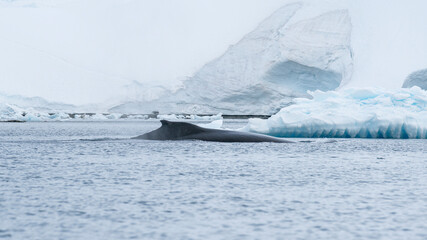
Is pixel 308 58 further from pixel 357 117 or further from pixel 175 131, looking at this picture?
pixel 175 131

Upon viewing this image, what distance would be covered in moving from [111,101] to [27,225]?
Answer: 67.9 m

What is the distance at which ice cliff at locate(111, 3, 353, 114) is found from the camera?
5644cm

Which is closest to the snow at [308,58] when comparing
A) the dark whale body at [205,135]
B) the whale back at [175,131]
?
the whale back at [175,131]

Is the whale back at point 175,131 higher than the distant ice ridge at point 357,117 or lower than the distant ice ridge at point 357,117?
lower

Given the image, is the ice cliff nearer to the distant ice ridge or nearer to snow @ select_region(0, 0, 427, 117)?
snow @ select_region(0, 0, 427, 117)

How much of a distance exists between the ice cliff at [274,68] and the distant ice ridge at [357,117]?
2498cm

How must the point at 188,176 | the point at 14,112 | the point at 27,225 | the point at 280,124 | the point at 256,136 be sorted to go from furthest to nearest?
the point at 14,112, the point at 280,124, the point at 256,136, the point at 188,176, the point at 27,225

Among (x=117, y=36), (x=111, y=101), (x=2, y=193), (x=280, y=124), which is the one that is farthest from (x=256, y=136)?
(x=117, y=36)

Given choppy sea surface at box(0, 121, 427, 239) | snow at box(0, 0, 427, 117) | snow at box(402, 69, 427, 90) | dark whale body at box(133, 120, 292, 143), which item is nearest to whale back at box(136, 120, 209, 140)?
dark whale body at box(133, 120, 292, 143)

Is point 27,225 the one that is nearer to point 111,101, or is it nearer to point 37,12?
point 111,101

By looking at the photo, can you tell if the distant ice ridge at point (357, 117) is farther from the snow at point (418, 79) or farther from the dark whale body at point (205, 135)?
the snow at point (418, 79)

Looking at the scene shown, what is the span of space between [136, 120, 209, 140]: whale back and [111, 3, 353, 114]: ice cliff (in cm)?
2915

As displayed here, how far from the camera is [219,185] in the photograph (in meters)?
10.8

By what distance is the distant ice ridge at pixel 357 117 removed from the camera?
2570 centimetres
